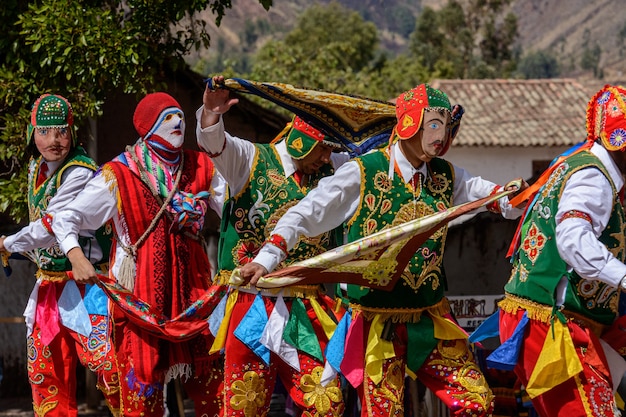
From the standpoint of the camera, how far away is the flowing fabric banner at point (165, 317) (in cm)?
618

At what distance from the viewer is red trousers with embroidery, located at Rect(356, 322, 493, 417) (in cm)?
529

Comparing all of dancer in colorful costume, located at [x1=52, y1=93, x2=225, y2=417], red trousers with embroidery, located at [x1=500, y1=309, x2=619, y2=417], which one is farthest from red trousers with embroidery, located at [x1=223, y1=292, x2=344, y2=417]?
red trousers with embroidery, located at [x1=500, y1=309, x2=619, y2=417]

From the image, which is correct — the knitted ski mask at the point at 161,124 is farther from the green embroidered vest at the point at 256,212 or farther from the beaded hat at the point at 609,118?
the beaded hat at the point at 609,118

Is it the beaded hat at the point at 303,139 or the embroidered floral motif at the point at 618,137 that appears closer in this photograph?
the embroidered floral motif at the point at 618,137

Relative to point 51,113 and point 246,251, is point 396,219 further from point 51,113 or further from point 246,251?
point 51,113

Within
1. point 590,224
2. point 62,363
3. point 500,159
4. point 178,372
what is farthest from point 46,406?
point 500,159

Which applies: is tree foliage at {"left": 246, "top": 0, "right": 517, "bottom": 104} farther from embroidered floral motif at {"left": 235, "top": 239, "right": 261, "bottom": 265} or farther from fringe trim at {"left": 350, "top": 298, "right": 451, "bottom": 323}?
fringe trim at {"left": 350, "top": 298, "right": 451, "bottom": 323}

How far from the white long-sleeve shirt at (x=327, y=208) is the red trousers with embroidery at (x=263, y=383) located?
0.95 metres

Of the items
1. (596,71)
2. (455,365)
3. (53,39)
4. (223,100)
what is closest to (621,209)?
(455,365)

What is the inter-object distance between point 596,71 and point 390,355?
8764 centimetres

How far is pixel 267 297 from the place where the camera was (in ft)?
20.1

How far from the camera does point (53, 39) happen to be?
26.4ft

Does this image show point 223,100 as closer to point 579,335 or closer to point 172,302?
point 172,302

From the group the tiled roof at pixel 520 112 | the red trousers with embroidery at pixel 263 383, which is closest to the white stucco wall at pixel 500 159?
the tiled roof at pixel 520 112
